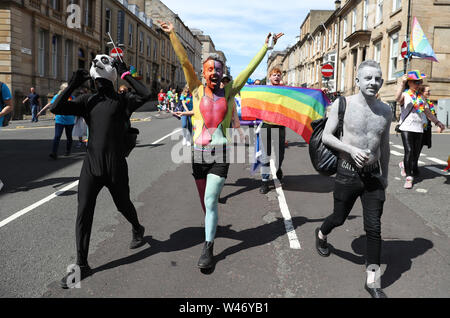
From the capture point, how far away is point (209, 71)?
384 centimetres

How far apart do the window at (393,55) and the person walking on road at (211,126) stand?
2599cm

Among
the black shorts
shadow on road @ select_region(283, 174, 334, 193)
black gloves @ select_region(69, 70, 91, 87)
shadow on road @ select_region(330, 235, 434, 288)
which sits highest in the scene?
black gloves @ select_region(69, 70, 91, 87)

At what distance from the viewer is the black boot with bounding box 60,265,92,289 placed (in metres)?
3.22

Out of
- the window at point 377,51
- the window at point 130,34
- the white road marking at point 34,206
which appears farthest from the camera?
the window at point 130,34

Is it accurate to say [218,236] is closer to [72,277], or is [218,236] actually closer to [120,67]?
[72,277]

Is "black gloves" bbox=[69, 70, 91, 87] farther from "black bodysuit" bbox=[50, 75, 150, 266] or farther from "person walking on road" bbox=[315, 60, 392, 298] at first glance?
"person walking on road" bbox=[315, 60, 392, 298]

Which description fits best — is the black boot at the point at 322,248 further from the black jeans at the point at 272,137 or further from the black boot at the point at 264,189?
the black jeans at the point at 272,137

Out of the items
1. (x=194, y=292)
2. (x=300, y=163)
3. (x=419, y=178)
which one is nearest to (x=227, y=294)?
(x=194, y=292)

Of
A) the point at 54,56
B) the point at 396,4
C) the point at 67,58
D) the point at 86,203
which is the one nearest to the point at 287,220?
the point at 86,203

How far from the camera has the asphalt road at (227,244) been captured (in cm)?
326

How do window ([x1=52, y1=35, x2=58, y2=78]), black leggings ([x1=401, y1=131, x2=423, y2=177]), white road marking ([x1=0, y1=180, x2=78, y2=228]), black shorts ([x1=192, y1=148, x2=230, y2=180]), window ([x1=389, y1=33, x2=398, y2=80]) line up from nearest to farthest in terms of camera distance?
1. black shorts ([x1=192, y1=148, x2=230, y2=180])
2. white road marking ([x1=0, y1=180, x2=78, y2=228])
3. black leggings ([x1=401, y1=131, x2=423, y2=177])
4. window ([x1=389, y1=33, x2=398, y2=80])
5. window ([x1=52, y1=35, x2=58, y2=78])

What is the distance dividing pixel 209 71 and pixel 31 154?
845cm

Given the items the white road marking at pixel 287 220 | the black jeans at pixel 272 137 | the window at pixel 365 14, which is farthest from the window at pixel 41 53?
the white road marking at pixel 287 220

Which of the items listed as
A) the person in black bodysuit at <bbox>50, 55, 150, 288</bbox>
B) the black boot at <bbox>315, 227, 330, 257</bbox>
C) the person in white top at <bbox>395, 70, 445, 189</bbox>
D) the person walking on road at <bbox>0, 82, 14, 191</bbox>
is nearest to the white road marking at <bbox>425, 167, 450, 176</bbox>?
the person in white top at <bbox>395, 70, 445, 189</bbox>
